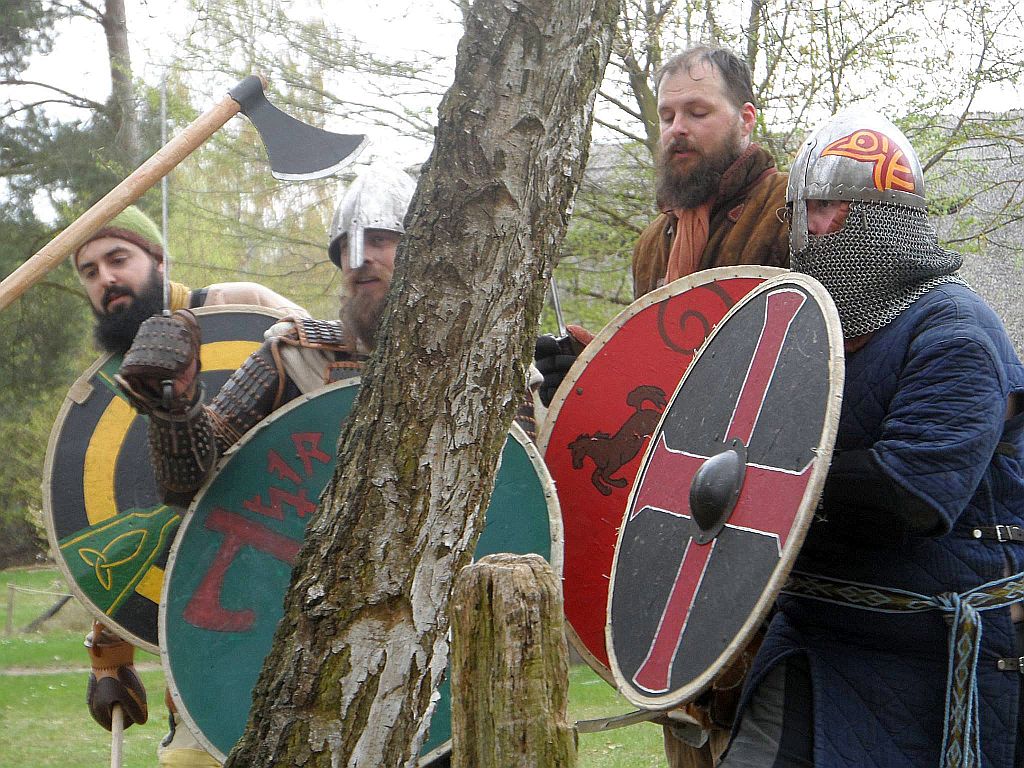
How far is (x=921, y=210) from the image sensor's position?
226cm

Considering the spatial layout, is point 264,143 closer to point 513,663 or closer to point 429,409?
point 429,409

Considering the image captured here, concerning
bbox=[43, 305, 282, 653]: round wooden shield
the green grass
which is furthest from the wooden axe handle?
the green grass

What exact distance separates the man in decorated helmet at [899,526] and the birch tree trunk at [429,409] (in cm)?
59

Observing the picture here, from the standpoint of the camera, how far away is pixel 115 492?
3332mm

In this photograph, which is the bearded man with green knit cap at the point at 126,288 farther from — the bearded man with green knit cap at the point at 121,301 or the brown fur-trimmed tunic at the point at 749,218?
the brown fur-trimmed tunic at the point at 749,218

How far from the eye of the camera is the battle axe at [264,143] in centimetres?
288

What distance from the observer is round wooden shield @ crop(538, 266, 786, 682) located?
271 cm

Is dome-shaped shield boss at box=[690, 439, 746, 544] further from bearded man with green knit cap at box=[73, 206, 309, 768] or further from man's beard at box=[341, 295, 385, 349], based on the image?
bearded man with green knit cap at box=[73, 206, 309, 768]

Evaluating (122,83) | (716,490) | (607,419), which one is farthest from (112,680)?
(122,83)

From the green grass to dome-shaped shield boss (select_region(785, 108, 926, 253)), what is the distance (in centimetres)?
420

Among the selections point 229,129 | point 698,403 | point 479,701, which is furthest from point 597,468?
point 229,129

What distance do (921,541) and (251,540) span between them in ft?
4.79

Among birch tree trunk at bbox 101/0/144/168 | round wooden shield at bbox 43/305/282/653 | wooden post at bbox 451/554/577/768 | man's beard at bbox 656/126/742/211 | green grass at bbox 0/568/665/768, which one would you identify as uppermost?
birch tree trunk at bbox 101/0/144/168

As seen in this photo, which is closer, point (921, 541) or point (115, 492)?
point (921, 541)
